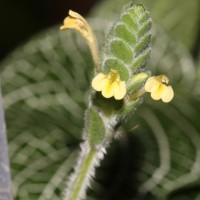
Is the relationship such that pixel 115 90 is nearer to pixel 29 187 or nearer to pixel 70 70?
pixel 29 187

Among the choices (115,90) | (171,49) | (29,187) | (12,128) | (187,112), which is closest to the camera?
(115,90)

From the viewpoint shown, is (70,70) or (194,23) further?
(194,23)

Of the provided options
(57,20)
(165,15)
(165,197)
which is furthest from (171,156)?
(57,20)

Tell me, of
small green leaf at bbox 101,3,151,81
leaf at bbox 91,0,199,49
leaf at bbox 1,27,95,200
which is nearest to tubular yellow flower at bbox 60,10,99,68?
small green leaf at bbox 101,3,151,81

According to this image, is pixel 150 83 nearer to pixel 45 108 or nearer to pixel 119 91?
pixel 119 91

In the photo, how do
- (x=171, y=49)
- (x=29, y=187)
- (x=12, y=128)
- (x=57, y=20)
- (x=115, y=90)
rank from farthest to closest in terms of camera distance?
(x=57, y=20) < (x=171, y=49) < (x=12, y=128) < (x=29, y=187) < (x=115, y=90)

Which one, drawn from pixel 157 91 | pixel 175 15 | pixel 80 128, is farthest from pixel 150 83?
pixel 175 15
